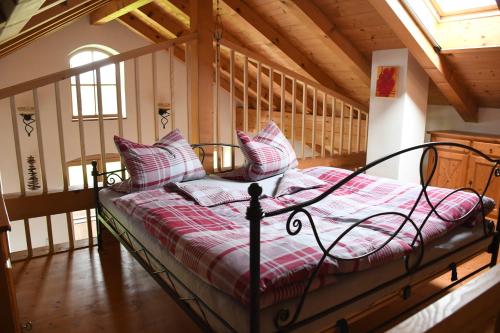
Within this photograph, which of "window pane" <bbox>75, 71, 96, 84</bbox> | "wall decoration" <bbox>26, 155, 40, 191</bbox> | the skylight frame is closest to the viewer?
the skylight frame

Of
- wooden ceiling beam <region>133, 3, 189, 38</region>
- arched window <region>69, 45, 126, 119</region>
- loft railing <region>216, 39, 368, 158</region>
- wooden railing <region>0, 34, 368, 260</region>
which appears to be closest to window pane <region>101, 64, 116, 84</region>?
arched window <region>69, 45, 126, 119</region>

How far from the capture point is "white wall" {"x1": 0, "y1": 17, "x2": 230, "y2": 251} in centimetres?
496

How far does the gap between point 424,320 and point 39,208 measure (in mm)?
2759

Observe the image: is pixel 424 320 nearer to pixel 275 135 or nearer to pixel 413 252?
pixel 413 252

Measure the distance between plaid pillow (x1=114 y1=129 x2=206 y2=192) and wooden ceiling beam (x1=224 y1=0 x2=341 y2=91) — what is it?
1.77 metres

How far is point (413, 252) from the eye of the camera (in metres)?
1.92

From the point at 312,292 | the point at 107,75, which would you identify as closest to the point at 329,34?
the point at 312,292

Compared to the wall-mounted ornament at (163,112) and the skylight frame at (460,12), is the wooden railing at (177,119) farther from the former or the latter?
the skylight frame at (460,12)

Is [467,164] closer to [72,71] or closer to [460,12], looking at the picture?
[460,12]

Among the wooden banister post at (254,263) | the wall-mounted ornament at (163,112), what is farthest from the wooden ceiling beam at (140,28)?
the wooden banister post at (254,263)

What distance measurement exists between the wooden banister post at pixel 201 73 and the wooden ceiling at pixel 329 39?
2.52ft

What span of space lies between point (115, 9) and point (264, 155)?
2.46 meters

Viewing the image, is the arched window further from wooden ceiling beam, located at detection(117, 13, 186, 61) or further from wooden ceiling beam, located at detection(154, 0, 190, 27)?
wooden ceiling beam, located at detection(154, 0, 190, 27)

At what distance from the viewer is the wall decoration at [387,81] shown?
3.80m
